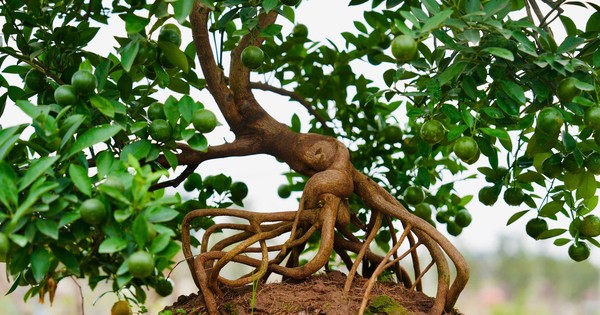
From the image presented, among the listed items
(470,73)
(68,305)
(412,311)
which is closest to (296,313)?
(412,311)

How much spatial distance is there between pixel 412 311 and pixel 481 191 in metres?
0.36

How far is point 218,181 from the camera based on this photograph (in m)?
1.45

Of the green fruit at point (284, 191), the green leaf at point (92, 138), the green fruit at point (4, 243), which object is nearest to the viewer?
the green fruit at point (4, 243)

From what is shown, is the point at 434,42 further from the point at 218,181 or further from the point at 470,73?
the point at 218,181

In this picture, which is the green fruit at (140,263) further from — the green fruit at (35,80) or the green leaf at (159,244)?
the green fruit at (35,80)

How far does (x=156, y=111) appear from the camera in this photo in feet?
3.64

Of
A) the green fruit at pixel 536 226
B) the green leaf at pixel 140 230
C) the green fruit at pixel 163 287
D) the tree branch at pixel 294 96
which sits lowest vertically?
the green fruit at pixel 163 287

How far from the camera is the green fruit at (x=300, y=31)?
1632 millimetres

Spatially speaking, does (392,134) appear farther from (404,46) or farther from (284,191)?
(404,46)

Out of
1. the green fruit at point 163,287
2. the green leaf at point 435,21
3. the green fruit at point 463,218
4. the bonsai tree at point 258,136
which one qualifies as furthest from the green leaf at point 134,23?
the green fruit at point 463,218

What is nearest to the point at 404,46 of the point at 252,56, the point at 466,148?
the point at 466,148

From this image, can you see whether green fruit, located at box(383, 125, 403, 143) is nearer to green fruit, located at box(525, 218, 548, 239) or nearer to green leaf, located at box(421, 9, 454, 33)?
green fruit, located at box(525, 218, 548, 239)

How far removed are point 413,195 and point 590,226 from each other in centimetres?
33

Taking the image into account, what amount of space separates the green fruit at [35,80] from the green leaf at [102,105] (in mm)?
200
